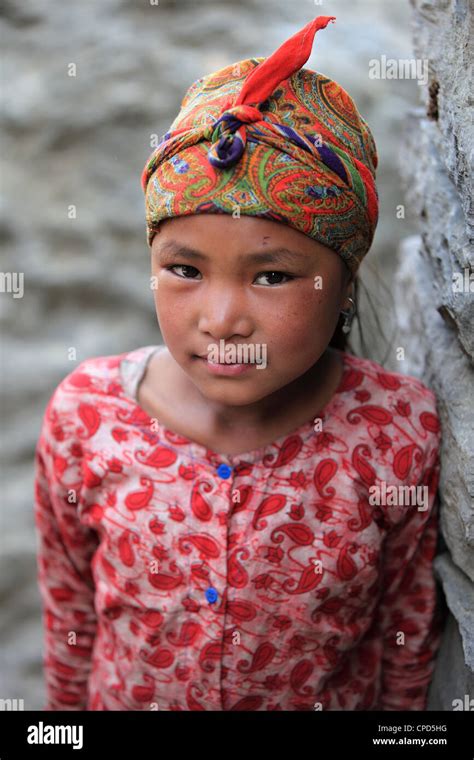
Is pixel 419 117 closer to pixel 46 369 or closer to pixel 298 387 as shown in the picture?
pixel 298 387

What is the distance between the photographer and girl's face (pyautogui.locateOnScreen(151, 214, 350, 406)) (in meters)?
1.41

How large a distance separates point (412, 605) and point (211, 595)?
1.50 ft

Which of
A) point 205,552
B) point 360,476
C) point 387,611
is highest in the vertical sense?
point 360,476

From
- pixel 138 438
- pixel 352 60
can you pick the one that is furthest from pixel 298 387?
pixel 352 60

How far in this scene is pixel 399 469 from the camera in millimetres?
1684

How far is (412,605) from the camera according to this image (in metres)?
1.83

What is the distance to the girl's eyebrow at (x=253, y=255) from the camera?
1406 mm
